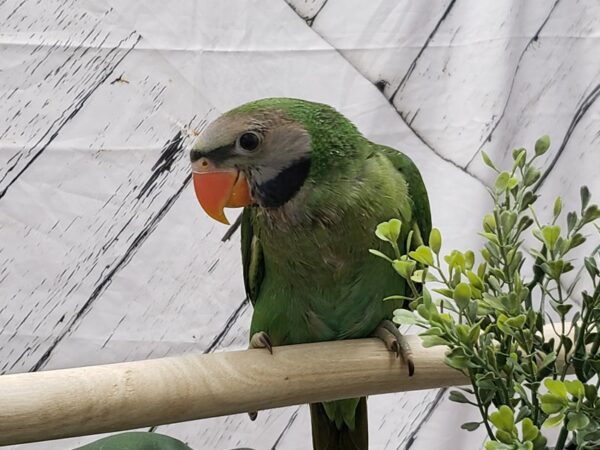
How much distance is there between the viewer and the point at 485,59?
3.14ft

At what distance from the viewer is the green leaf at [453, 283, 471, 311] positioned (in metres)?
0.36

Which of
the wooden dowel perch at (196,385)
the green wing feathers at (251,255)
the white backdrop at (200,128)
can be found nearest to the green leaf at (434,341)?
the wooden dowel perch at (196,385)

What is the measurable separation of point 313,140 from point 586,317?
298mm

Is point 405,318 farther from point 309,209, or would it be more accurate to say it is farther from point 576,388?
point 309,209

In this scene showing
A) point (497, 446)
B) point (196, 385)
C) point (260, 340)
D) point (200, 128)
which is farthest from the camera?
point (200, 128)

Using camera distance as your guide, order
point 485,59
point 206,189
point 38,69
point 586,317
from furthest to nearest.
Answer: point 485,59 < point 38,69 < point 206,189 < point 586,317

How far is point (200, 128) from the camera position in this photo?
91cm

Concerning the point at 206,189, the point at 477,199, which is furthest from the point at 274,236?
the point at 477,199

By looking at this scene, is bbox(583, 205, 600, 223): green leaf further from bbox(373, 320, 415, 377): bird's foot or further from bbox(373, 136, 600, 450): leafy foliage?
bbox(373, 320, 415, 377): bird's foot

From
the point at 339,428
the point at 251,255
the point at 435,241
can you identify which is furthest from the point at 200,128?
the point at 435,241

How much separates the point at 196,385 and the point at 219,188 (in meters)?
0.17

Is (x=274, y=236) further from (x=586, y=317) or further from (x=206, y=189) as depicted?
(x=586, y=317)

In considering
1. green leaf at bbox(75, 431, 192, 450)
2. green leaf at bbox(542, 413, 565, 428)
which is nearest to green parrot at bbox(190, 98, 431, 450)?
green leaf at bbox(75, 431, 192, 450)

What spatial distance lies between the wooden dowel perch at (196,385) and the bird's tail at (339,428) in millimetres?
117
